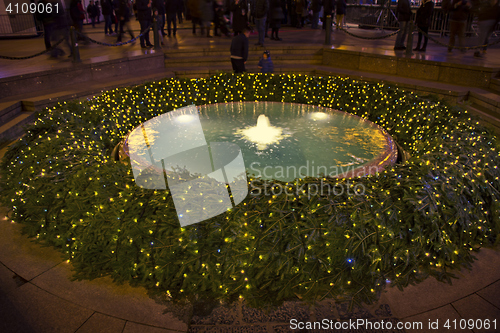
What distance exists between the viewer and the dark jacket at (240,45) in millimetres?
8547

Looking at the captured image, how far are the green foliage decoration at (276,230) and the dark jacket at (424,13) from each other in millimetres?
7034

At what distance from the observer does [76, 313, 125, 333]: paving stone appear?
2783mm

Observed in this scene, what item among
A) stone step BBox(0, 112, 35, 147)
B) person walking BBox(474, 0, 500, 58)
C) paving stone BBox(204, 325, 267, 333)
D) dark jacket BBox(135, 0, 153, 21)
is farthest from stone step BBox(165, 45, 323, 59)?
paving stone BBox(204, 325, 267, 333)

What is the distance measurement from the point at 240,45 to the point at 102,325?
23.6 ft

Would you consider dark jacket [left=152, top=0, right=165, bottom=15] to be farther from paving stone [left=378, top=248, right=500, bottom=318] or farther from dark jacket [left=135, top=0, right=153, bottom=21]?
paving stone [left=378, top=248, right=500, bottom=318]

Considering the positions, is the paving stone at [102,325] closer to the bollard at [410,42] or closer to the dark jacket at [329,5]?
the bollard at [410,42]

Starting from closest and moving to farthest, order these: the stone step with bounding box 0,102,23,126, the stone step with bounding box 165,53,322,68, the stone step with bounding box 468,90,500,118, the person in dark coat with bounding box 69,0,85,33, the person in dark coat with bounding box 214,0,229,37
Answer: the stone step with bounding box 0,102,23,126 → the stone step with bounding box 468,90,500,118 → the stone step with bounding box 165,53,322,68 → the person in dark coat with bounding box 69,0,85,33 → the person in dark coat with bounding box 214,0,229,37

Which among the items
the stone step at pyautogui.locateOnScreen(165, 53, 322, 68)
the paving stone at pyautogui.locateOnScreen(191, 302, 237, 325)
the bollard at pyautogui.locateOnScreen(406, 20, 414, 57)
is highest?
the bollard at pyautogui.locateOnScreen(406, 20, 414, 57)

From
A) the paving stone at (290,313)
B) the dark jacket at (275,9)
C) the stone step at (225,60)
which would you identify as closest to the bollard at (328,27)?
the stone step at (225,60)

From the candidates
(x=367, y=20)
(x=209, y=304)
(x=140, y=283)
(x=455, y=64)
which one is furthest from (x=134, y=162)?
(x=367, y=20)

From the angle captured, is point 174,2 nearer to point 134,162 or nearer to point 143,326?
point 134,162

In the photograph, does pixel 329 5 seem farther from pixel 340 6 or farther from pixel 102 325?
pixel 102 325

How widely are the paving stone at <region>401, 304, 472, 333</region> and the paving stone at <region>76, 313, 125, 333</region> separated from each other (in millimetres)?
2294

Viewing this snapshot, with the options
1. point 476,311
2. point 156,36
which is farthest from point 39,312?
point 156,36
